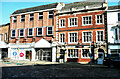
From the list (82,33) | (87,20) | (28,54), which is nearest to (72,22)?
(87,20)

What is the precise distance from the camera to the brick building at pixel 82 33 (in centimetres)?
2655

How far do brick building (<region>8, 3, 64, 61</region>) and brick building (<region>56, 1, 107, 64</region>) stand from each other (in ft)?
6.33

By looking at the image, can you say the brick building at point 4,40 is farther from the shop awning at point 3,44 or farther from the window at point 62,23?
the window at point 62,23

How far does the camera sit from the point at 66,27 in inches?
1166

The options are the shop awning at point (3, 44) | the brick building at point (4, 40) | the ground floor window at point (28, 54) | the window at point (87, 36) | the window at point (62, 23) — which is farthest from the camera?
the brick building at point (4, 40)

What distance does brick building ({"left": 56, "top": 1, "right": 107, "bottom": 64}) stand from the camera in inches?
1045

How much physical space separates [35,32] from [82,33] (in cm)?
1105

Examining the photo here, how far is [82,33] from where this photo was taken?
28031mm

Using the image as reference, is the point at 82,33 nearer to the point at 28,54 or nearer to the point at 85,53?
the point at 85,53

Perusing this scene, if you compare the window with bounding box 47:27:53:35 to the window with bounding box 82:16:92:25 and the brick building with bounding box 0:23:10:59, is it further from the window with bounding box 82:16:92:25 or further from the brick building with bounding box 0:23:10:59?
the brick building with bounding box 0:23:10:59

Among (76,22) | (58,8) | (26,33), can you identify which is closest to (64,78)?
(76,22)

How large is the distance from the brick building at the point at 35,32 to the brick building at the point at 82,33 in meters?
1.93

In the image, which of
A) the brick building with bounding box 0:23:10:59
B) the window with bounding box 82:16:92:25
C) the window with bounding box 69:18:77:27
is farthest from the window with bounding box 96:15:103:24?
the brick building with bounding box 0:23:10:59

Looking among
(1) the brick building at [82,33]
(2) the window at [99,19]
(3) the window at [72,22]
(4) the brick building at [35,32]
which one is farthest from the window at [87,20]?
(4) the brick building at [35,32]
